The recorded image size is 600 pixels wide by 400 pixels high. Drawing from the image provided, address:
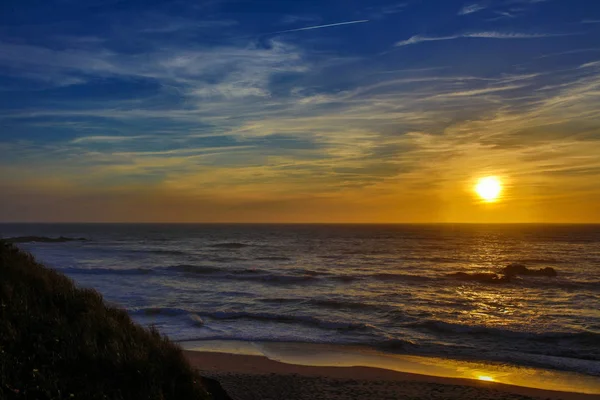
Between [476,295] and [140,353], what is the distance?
87.2ft

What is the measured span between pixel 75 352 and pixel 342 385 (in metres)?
6.82

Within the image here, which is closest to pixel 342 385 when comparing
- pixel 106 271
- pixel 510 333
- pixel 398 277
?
pixel 510 333

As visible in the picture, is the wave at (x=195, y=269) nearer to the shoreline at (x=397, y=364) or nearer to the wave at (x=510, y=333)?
the wave at (x=510, y=333)

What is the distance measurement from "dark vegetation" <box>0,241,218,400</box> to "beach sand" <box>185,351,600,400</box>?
3.72 m

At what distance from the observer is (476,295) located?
3005 centimetres

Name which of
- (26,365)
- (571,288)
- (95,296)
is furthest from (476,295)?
(26,365)

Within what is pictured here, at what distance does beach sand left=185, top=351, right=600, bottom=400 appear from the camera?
1103cm

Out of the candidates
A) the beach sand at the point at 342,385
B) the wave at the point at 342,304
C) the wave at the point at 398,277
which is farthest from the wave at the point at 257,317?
the wave at the point at 398,277

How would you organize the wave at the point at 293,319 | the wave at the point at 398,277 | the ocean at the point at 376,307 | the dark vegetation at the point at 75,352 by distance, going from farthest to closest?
the wave at the point at 398,277, the wave at the point at 293,319, the ocean at the point at 376,307, the dark vegetation at the point at 75,352

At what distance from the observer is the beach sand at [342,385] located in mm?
11031

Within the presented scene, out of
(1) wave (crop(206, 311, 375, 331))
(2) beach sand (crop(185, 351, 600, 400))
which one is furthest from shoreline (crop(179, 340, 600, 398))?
(1) wave (crop(206, 311, 375, 331))

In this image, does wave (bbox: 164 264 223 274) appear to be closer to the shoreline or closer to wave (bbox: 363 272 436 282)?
wave (bbox: 363 272 436 282)

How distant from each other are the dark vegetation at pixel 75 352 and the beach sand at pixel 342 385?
3716mm

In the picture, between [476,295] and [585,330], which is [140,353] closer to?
[585,330]
